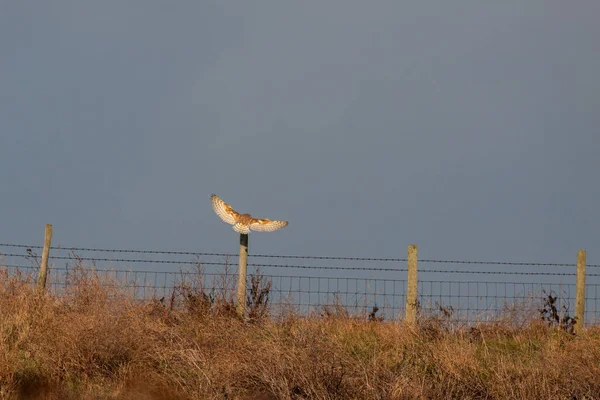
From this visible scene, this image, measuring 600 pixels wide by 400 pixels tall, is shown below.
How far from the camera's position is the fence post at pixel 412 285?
14.0 meters

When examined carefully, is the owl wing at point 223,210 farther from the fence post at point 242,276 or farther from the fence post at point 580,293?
the fence post at point 580,293

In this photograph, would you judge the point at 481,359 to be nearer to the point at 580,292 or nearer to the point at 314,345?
the point at 314,345

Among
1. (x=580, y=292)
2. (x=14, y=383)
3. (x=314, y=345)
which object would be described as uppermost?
(x=580, y=292)

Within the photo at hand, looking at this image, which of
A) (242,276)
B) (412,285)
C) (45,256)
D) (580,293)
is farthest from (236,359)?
(580,293)

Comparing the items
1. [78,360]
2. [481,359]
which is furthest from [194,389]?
[481,359]

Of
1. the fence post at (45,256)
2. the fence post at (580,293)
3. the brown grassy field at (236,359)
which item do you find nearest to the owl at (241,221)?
the brown grassy field at (236,359)

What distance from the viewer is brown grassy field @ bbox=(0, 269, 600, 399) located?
830cm

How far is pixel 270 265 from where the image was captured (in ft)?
49.1

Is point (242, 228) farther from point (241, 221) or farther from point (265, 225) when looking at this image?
point (265, 225)

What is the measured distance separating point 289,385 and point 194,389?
1143 mm

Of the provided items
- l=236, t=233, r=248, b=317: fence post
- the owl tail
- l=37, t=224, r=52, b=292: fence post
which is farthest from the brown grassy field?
l=37, t=224, r=52, b=292: fence post

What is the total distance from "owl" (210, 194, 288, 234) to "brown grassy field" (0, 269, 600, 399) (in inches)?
77.0

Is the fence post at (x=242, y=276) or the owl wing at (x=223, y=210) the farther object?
the owl wing at (x=223, y=210)

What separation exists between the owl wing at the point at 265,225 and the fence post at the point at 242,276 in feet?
1.70
